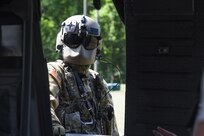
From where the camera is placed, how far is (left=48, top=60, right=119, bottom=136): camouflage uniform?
4188mm

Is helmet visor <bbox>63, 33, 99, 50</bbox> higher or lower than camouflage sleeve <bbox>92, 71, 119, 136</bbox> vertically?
higher

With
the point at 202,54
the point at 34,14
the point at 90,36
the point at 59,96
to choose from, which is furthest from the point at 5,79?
the point at 90,36

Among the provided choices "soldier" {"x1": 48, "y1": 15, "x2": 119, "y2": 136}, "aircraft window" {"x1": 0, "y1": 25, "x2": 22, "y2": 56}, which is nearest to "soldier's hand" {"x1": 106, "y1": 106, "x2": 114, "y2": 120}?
"soldier" {"x1": 48, "y1": 15, "x2": 119, "y2": 136}

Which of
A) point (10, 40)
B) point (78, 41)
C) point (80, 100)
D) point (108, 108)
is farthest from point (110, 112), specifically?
point (10, 40)

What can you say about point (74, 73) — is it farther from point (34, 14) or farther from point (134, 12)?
point (34, 14)

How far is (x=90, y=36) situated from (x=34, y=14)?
2.12 meters

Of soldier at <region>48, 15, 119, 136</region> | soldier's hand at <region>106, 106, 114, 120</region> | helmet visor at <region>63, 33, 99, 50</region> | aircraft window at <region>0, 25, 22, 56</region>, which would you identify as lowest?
soldier's hand at <region>106, 106, 114, 120</region>

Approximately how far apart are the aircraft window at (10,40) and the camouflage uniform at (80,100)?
1.55 m

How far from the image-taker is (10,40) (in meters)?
2.40

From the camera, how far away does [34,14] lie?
8.09ft

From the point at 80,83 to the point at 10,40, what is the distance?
214 cm

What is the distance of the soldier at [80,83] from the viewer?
167 inches

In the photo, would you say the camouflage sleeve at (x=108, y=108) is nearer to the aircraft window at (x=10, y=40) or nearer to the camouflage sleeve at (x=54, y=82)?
the camouflage sleeve at (x=54, y=82)

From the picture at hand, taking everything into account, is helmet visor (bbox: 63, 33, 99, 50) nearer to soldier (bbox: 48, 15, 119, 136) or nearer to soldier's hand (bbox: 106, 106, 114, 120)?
soldier (bbox: 48, 15, 119, 136)
